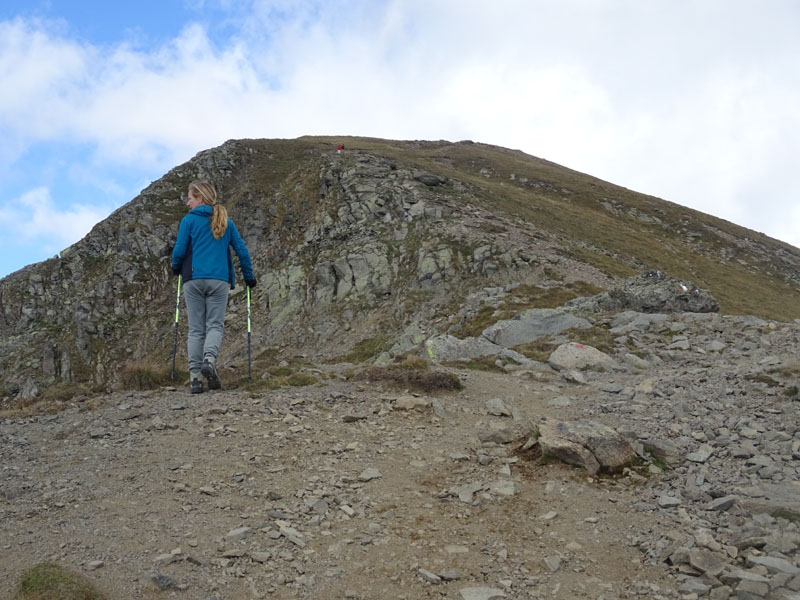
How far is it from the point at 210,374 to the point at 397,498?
5.46 meters

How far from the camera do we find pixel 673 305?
21.6 meters

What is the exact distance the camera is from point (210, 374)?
399 inches

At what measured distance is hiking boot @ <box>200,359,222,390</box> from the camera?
1008 centimetres

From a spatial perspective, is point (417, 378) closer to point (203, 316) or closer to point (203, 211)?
point (203, 316)

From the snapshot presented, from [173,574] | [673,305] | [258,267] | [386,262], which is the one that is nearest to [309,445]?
[173,574]

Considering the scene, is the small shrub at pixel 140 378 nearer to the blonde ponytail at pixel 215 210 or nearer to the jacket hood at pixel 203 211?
the blonde ponytail at pixel 215 210

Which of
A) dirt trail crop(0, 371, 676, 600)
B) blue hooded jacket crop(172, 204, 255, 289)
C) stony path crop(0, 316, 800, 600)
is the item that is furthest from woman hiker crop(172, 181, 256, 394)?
dirt trail crop(0, 371, 676, 600)

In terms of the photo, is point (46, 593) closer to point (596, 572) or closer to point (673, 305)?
point (596, 572)

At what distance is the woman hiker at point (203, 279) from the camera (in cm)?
1012

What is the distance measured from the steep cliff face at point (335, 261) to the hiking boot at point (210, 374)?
17.2 m

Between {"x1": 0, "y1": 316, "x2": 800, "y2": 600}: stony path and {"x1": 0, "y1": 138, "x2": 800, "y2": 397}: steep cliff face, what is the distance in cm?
1836

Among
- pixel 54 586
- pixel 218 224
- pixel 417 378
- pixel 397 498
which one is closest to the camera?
pixel 54 586

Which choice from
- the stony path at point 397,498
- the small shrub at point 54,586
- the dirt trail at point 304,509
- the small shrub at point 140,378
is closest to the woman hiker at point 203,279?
the stony path at point 397,498

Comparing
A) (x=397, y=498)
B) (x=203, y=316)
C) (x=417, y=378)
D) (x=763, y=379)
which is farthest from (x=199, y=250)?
(x=763, y=379)
